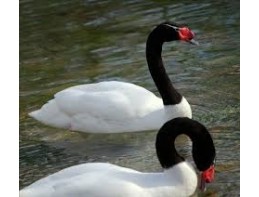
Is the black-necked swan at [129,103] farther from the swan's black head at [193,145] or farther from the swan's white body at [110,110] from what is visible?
the swan's black head at [193,145]

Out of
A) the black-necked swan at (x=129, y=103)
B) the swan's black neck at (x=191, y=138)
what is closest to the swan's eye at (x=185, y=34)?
the black-necked swan at (x=129, y=103)

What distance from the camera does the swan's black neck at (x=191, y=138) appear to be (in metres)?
3.42

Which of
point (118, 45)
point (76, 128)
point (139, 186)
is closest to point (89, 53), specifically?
point (118, 45)

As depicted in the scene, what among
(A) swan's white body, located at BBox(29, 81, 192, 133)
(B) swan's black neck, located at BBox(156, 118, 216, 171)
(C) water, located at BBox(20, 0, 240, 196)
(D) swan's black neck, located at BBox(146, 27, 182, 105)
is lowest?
(C) water, located at BBox(20, 0, 240, 196)

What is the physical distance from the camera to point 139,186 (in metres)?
3.34

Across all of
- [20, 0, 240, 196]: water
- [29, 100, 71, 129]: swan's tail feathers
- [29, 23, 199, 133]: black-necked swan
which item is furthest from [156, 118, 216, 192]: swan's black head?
[29, 100, 71, 129]: swan's tail feathers

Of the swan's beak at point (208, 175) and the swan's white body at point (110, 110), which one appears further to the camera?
the swan's white body at point (110, 110)

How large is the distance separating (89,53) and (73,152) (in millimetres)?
1328

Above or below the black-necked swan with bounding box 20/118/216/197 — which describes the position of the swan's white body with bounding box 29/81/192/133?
below

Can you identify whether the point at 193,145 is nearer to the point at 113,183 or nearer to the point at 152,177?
the point at 152,177

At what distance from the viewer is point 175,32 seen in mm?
4215

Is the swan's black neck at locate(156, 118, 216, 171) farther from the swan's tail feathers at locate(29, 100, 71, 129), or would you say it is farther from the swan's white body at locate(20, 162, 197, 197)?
the swan's tail feathers at locate(29, 100, 71, 129)

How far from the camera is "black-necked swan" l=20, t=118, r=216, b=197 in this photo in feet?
10.9

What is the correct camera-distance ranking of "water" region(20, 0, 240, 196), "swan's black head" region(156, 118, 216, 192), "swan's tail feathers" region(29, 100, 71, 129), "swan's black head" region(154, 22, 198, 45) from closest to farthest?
"swan's black head" region(156, 118, 216, 192), "water" region(20, 0, 240, 196), "swan's black head" region(154, 22, 198, 45), "swan's tail feathers" region(29, 100, 71, 129)
